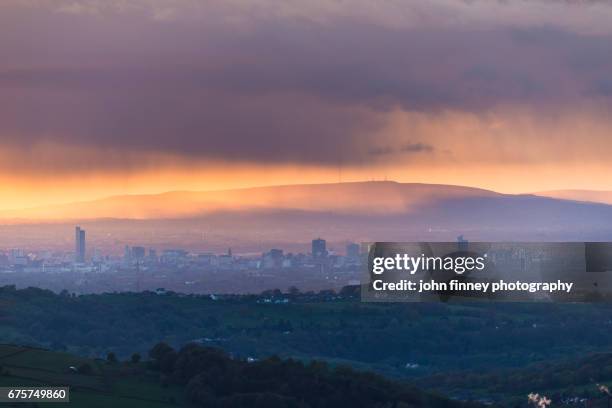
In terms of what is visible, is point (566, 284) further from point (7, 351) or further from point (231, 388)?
point (7, 351)

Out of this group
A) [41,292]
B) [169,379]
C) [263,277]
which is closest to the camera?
[169,379]

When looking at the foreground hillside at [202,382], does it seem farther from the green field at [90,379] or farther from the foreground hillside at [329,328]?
the foreground hillside at [329,328]

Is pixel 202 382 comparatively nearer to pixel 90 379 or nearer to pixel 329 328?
pixel 90 379

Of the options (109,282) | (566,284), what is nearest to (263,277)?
(109,282)

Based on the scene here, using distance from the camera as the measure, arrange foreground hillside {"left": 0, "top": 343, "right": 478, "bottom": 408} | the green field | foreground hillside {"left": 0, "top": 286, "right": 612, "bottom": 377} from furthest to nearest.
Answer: foreground hillside {"left": 0, "top": 286, "right": 612, "bottom": 377} < foreground hillside {"left": 0, "top": 343, "right": 478, "bottom": 408} < the green field

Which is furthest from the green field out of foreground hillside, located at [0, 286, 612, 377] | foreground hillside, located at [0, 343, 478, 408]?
foreground hillside, located at [0, 286, 612, 377]

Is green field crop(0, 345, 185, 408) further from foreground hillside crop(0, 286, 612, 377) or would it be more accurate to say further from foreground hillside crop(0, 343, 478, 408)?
foreground hillside crop(0, 286, 612, 377)

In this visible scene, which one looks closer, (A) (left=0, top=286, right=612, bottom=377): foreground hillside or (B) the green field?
(B) the green field

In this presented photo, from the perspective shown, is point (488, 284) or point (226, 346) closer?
point (488, 284)
